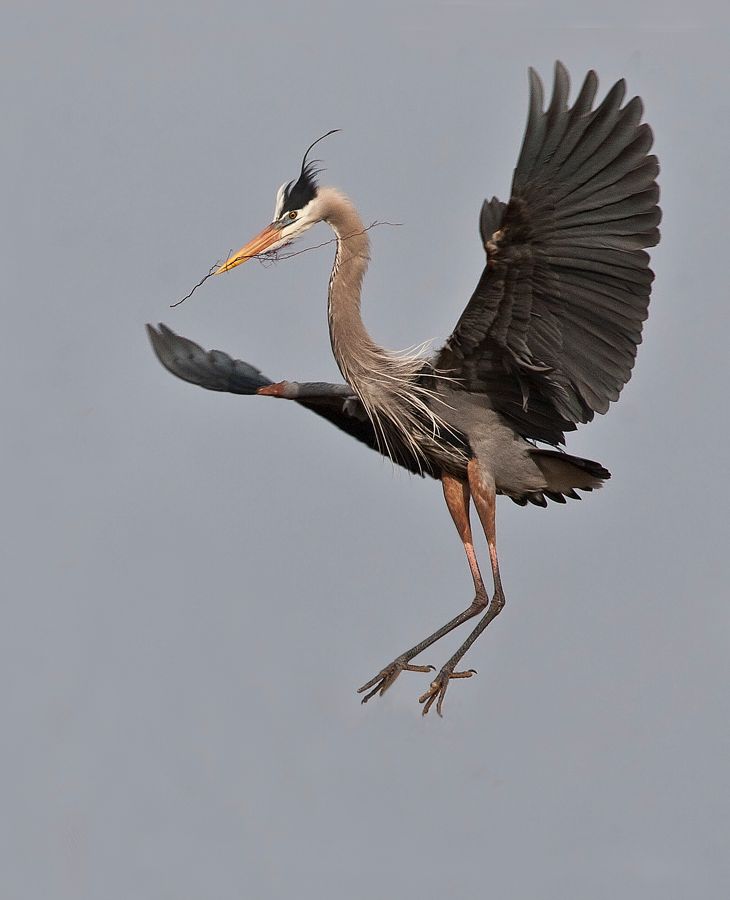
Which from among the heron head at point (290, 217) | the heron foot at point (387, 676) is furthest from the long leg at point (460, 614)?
the heron head at point (290, 217)

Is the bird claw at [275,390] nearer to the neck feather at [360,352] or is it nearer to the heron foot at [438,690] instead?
the neck feather at [360,352]

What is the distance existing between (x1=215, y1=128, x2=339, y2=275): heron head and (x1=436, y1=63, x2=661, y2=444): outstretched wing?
1.19 m

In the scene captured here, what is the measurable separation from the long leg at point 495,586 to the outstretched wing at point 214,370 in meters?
0.90

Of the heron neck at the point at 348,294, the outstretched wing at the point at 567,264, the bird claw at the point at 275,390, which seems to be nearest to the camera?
the outstretched wing at the point at 567,264

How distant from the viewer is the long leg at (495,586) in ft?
38.1

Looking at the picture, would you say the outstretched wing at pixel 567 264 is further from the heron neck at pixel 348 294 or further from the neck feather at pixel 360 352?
the heron neck at pixel 348 294

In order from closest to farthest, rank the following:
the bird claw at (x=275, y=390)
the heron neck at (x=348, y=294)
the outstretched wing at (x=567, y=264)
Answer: the outstretched wing at (x=567, y=264)
the heron neck at (x=348, y=294)
the bird claw at (x=275, y=390)

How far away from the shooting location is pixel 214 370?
504 inches

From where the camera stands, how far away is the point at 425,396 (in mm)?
11609

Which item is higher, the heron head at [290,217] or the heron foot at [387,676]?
the heron head at [290,217]

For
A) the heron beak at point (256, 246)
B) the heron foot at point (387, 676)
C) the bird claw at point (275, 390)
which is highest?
the heron beak at point (256, 246)

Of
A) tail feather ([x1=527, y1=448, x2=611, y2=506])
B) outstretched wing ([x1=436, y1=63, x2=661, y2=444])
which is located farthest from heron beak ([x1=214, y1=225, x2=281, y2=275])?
tail feather ([x1=527, y1=448, x2=611, y2=506])

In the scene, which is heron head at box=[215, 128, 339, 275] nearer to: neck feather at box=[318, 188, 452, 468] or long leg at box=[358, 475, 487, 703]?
neck feather at box=[318, 188, 452, 468]

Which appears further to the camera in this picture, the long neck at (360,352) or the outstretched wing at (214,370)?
the outstretched wing at (214,370)
